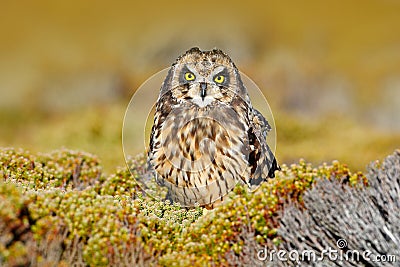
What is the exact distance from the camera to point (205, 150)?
4785 millimetres

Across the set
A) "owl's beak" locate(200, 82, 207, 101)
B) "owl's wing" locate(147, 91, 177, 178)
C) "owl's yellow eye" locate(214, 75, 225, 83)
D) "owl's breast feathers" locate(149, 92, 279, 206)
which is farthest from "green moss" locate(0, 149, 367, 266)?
"owl's yellow eye" locate(214, 75, 225, 83)

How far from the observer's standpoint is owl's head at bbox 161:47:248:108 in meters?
4.66

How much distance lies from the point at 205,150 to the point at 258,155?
0.55 metres

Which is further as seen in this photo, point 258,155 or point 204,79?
point 258,155

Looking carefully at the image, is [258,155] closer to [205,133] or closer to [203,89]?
[205,133]

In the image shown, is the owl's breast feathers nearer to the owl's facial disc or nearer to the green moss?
the owl's facial disc

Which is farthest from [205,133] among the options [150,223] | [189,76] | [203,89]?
[150,223]

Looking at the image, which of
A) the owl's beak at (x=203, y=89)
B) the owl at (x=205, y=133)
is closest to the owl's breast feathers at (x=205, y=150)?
the owl at (x=205, y=133)

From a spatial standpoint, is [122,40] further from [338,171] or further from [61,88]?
[338,171]

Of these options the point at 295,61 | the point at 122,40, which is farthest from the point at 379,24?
the point at 122,40

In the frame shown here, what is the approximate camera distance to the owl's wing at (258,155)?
4.97 m

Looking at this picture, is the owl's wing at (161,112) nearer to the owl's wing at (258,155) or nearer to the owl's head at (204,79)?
the owl's head at (204,79)

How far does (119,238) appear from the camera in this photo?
3.60 metres

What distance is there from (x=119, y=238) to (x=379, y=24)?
1963 centimetres
